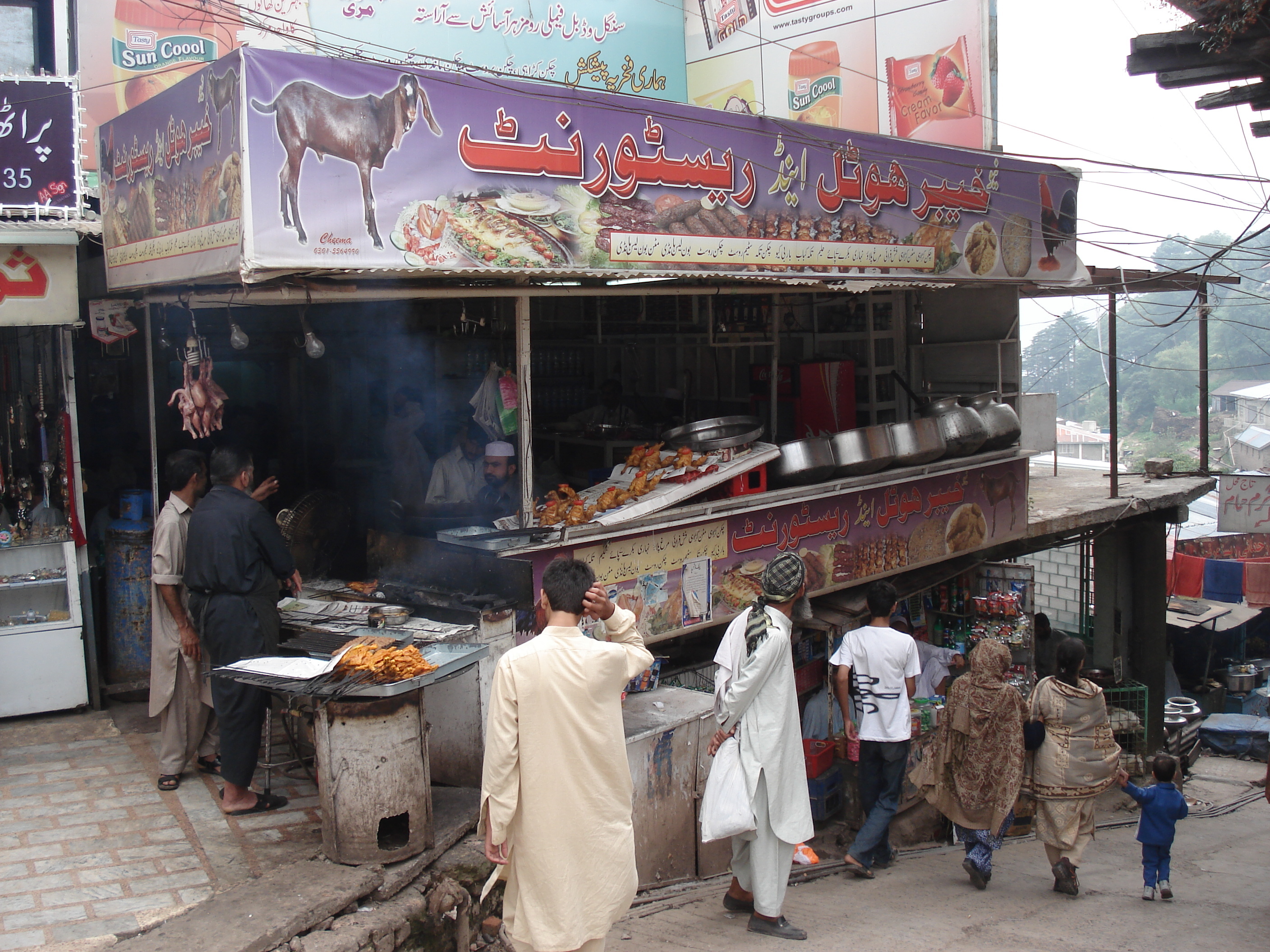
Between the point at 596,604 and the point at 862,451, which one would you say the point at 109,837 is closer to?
the point at 596,604

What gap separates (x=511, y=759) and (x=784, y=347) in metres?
8.49

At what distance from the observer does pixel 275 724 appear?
6.37 meters

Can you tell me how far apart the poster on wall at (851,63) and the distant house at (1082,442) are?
30219 mm

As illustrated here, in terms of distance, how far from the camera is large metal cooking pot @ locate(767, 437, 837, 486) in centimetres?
768

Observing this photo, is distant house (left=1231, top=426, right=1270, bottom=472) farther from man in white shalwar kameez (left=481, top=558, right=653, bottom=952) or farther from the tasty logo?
man in white shalwar kameez (left=481, top=558, right=653, bottom=952)

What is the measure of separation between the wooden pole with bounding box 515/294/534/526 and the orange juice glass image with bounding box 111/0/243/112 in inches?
272

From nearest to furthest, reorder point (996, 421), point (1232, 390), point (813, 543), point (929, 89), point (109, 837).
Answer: point (109, 837)
point (813, 543)
point (996, 421)
point (929, 89)
point (1232, 390)

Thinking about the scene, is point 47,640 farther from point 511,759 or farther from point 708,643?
point 708,643

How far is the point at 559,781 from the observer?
3.55 m

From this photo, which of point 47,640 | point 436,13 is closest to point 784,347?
point 436,13

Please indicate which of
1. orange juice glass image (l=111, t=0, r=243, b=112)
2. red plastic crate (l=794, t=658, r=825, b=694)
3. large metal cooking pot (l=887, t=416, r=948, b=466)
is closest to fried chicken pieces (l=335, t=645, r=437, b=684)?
red plastic crate (l=794, t=658, r=825, b=694)

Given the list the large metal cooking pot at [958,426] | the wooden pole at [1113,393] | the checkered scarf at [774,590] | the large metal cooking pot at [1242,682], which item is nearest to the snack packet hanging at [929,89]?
the wooden pole at [1113,393]

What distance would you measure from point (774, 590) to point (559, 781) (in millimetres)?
1658

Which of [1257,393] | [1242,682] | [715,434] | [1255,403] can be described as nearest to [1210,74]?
[715,434]
